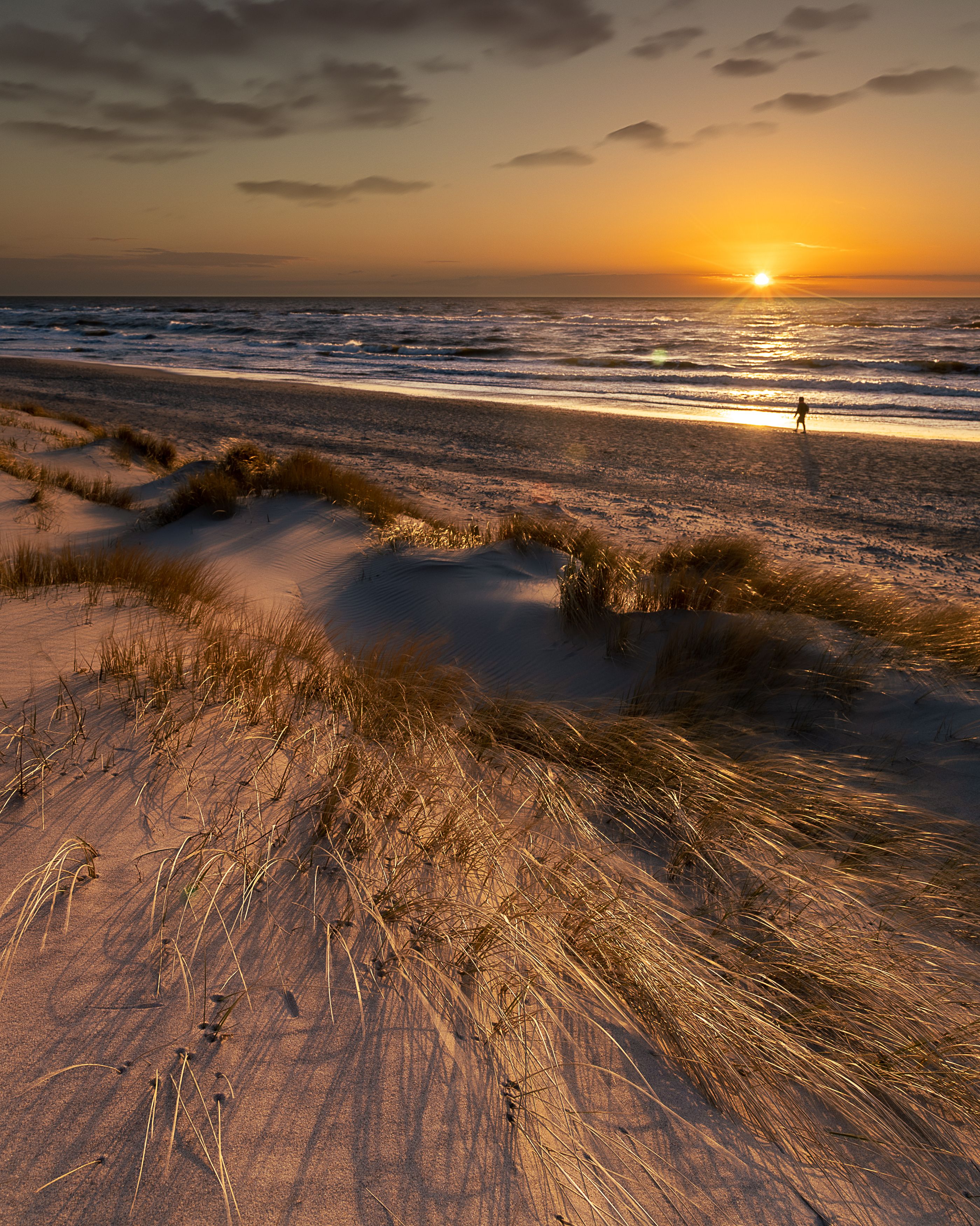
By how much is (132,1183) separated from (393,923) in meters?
0.87

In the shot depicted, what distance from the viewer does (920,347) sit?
40.0 meters

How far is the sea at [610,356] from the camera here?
922 inches

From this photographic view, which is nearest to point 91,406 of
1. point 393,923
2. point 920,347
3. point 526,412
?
point 526,412

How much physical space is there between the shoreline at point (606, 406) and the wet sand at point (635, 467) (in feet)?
2.71

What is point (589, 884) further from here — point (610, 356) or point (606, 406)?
point (610, 356)

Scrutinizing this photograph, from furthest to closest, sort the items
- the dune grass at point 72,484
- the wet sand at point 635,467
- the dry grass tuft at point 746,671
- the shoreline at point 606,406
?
the shoreline at point 606,406 < the wet sand at point 635,467 < the dune grass at point 72,484 < the dry grass tuft at point 746,671

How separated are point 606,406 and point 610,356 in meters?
17.6

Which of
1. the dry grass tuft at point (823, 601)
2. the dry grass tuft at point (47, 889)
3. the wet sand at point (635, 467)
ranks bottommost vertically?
the wet sand at point (635, 467)

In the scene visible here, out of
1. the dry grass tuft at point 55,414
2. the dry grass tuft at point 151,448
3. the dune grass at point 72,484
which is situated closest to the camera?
the dune grass at point 72,484

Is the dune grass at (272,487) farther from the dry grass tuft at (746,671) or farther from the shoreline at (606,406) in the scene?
the shoreline at (606,406)

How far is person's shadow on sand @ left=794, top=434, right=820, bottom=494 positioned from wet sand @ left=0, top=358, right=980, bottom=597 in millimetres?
65

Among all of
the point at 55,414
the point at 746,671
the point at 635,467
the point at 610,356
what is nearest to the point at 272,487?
the point at 746,671

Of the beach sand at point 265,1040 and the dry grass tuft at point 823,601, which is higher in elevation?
the beach sand at point 265,1040

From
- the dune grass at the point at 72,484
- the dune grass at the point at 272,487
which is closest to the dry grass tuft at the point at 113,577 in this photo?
the dune grass at the point at 272,487
